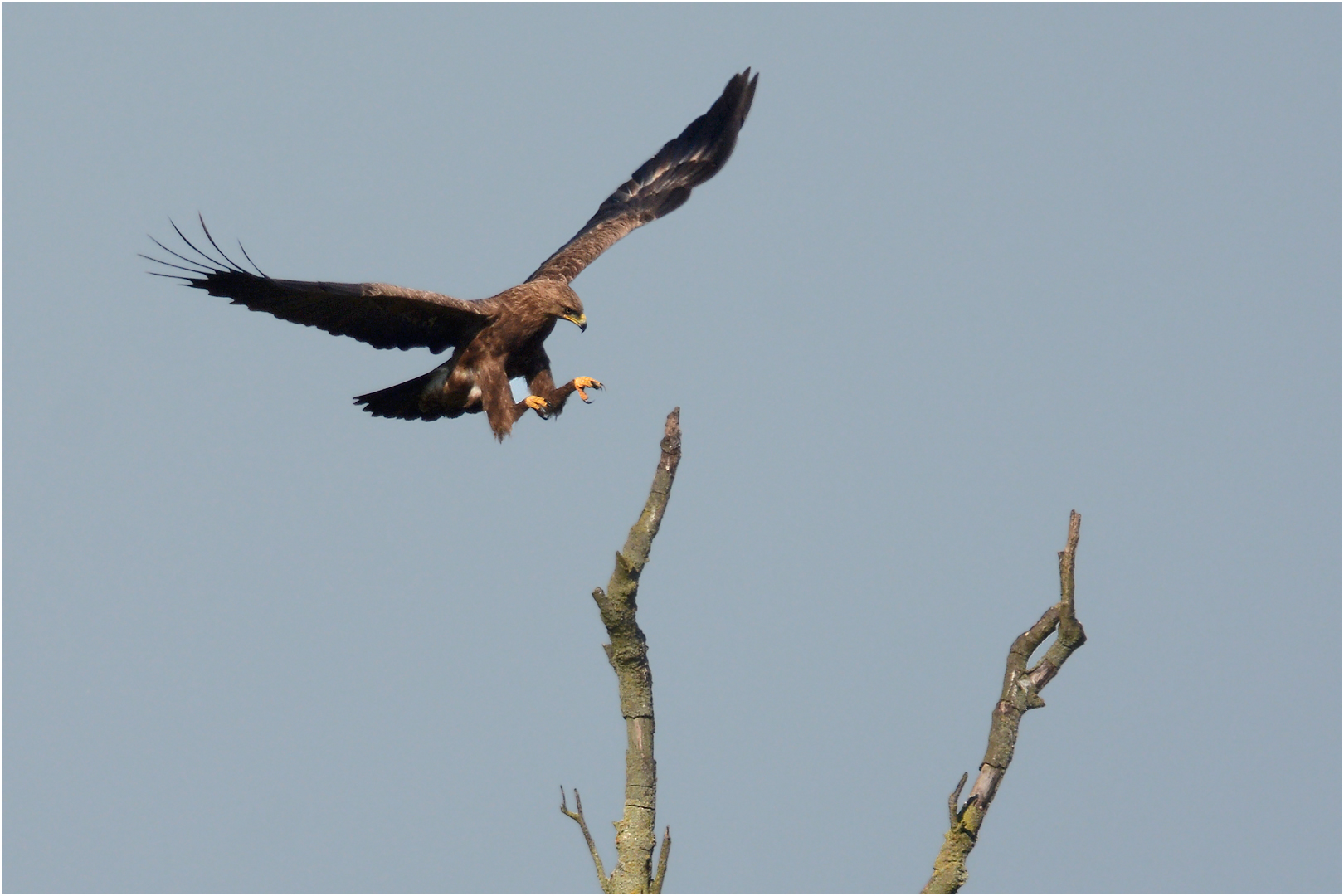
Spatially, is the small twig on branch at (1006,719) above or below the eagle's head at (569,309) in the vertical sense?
below

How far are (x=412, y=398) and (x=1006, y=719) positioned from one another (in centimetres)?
553

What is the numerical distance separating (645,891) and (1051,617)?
2260 millimetres

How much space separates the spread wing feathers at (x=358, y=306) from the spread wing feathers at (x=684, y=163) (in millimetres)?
2969

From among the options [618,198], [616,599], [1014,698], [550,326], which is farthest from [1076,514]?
[618,198]

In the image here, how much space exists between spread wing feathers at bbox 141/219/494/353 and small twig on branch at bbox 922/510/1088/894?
4.84 metres

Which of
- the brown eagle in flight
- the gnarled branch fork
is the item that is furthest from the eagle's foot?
the gnarled branch fork

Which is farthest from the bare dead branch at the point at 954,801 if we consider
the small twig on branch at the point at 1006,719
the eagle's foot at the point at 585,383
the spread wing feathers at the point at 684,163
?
the spread wing feathers at the point at 684,163

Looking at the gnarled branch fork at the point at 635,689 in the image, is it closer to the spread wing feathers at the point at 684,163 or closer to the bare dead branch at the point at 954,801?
the bare dead branch at the point at 954,801

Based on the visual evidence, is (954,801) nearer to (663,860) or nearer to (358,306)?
(663,860)

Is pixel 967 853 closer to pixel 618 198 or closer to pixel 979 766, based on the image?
pixel 979 766

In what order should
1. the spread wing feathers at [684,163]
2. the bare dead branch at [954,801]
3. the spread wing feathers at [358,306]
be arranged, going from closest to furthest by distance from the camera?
1. the bare dead branch at [954,801]
2. the spread wing feathers at [358,306]
3. the spread wing feathers at [684,163]

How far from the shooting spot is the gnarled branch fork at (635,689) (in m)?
6.52

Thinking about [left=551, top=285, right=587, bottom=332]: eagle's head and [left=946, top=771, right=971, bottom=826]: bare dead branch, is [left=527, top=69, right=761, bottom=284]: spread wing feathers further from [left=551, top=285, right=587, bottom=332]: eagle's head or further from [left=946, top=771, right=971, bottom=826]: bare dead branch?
[left=946, top=771, right=971, bottom=826]: bare dead branch

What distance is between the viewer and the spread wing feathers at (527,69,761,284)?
1302 centimetres
